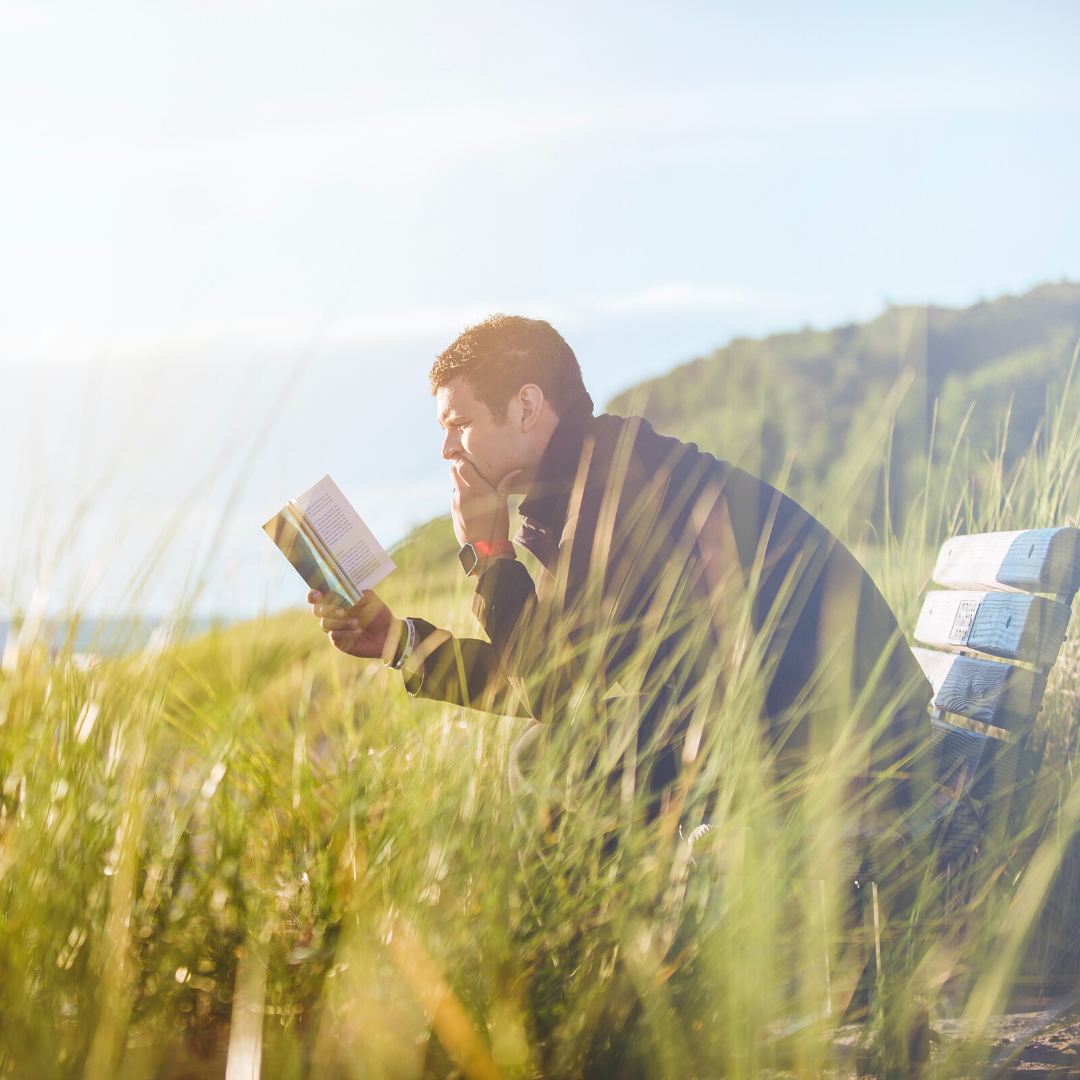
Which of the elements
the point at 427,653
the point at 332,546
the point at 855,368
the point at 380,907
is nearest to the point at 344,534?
the point at 332,546

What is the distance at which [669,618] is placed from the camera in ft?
5.61

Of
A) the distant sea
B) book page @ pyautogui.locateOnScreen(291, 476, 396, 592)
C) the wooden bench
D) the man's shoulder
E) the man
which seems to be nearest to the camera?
the distant sea

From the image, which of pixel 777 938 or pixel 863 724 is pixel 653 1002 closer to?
pixel 777 938

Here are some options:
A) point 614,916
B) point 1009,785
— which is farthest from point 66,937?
point 1009,785

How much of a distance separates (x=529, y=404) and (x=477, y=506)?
303 millimetres

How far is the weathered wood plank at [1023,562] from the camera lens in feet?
7.09

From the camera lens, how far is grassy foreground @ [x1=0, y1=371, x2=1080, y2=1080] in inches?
43.8

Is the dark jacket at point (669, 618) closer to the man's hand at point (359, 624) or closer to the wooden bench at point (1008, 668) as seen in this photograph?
the man's hand at point (359, 624)

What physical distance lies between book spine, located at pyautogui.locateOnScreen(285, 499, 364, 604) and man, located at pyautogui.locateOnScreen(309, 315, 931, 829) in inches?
1.4

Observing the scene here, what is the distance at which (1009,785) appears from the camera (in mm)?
2158

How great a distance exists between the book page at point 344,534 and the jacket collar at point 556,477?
448 mm

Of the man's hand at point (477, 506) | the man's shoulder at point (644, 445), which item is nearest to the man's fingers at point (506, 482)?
the man's hand at point (477, 506)

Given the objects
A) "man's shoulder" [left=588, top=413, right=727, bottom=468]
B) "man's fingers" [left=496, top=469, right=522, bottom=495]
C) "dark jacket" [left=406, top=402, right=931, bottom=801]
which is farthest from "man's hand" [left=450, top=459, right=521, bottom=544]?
"man's shoulder" [left=588, top=413, right=727, bottom=468]

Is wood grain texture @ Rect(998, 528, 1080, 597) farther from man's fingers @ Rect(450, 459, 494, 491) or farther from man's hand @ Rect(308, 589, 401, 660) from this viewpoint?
man's hand @ Rect(308, 589, 401, 660)
